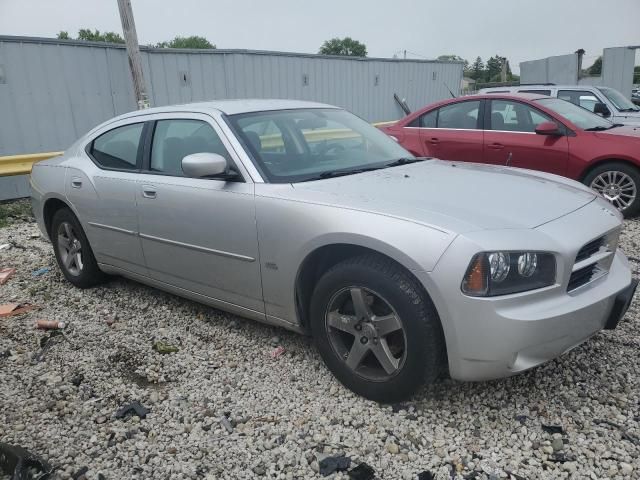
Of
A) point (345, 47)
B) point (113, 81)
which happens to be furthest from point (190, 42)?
point (113, 81)

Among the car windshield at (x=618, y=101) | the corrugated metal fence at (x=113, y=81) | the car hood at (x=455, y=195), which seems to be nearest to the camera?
the car hood at (x=455, y=195)

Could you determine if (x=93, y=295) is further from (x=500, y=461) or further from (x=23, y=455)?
(x=500, y=461)

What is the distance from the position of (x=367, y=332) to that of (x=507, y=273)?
761 millimetres

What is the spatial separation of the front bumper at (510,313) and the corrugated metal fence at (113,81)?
8413 mm

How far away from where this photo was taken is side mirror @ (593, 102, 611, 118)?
9.84 m

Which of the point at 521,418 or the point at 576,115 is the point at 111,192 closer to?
the point at 521,418

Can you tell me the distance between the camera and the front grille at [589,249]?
253cm

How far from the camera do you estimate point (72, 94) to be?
29.5 feet

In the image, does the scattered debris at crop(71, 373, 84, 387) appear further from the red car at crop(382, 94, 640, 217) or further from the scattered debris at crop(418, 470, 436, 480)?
the red car at crop(382, 94, 640, 217)

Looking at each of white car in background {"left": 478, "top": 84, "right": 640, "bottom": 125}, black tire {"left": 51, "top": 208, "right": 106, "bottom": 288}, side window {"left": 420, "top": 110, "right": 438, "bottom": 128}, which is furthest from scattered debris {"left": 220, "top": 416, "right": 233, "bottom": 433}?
white car in background {"left": 478, "top": 84, "right": 640, "bottom": 125}

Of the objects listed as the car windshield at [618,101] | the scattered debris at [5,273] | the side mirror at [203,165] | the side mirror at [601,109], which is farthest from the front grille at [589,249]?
the car windshield at [618,101]

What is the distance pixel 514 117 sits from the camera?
6.69 m

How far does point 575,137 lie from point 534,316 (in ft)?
15.6

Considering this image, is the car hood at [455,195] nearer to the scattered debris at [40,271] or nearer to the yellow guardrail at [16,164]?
the scattered debris at [40,271]
